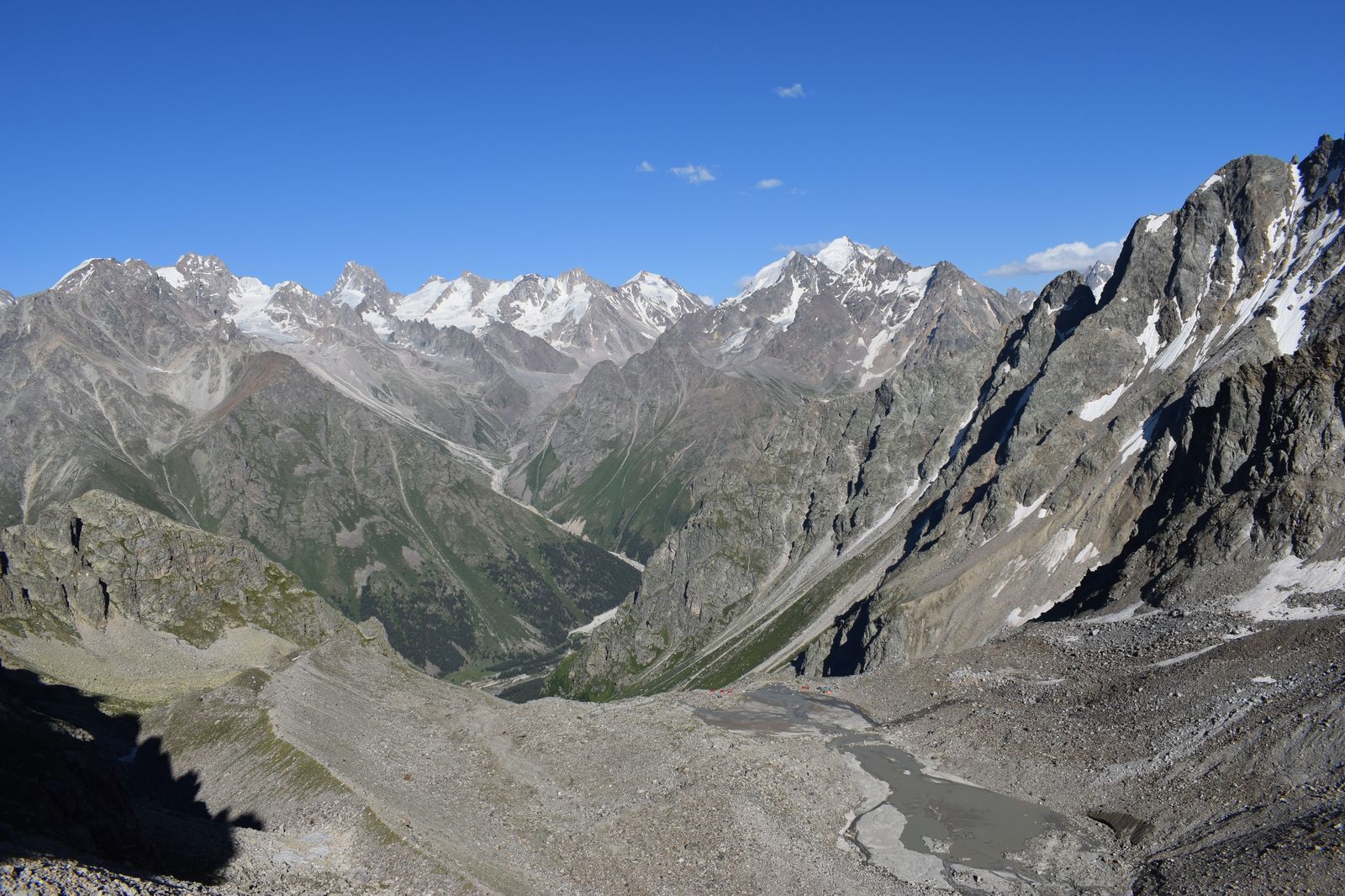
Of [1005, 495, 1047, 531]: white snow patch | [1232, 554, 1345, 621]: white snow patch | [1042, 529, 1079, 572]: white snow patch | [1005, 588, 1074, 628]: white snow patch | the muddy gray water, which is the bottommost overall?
the muddy gray water

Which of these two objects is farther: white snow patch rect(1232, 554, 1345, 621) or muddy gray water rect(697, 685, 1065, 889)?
white snow patch rect(1232, 554, 1345, 621)

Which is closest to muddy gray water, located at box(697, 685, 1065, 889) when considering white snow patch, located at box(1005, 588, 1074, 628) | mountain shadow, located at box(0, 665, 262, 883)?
mountain shadow, located at box(0, 665, 262, 883)

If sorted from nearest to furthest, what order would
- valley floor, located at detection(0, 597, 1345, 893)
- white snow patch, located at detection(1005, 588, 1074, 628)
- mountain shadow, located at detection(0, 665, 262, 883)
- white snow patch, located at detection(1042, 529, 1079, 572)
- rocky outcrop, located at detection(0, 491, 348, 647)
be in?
mountain shadow, located at detection(0, 665, 262, 883)
valley floor, located at detection(0, 597, 1345, 893)
rocky outcrop, located at detection(0, 491, 348, 647)
white snow patch, located at detection(1005, 588, 1074, 628)
white snow patch, located at detection(1042, 529, 1079, 572)

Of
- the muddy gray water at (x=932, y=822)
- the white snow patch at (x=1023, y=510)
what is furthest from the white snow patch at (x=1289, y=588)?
the white snow patch at (x=1023, y=510)

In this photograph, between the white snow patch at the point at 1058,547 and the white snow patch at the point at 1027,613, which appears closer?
the white snow patch at the point at 1027,613

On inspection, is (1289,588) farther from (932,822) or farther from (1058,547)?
(1058,547)

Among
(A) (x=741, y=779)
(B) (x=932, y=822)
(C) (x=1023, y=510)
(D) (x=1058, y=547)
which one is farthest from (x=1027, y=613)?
(A) (x=741, y=779)

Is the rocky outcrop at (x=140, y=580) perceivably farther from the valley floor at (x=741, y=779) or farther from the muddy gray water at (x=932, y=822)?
the muddy gray water at (x=932, y=822)

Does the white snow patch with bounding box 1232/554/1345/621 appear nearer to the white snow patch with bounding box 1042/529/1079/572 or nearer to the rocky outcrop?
the white snow patch with bounding box 1042/529/1079/572

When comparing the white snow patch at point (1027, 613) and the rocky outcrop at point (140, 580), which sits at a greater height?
the white snow patch at point (1027, 613)

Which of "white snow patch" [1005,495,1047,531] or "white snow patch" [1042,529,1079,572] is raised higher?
"white snow patch" [1005,495,1047,531]

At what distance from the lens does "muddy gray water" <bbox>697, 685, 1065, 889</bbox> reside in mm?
64688

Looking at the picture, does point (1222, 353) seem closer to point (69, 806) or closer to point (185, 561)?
point (185, 561)

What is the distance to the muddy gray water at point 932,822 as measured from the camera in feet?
212
